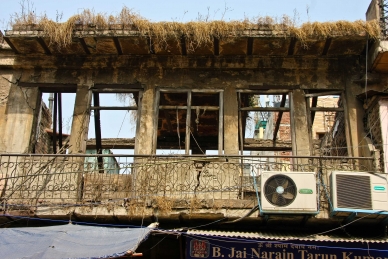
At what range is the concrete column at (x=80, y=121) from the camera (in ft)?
34.7

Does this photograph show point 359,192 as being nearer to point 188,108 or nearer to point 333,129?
point 188,108

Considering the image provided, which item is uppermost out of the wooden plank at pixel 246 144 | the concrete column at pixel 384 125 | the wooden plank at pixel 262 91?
the wooden plank at pixel 262 91

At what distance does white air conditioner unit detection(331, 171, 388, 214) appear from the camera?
28.6 ft

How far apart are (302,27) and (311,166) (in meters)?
2.77

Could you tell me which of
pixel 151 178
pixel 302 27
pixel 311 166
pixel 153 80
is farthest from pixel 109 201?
pixel 302 27

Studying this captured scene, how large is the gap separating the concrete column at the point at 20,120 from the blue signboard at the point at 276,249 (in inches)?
159

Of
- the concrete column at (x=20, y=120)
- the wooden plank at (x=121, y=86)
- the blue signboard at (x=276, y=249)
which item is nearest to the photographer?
the blue signboard at (x=276, y=249)

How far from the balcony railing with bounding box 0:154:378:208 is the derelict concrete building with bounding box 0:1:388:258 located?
0.03m

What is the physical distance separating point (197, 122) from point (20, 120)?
3.69m

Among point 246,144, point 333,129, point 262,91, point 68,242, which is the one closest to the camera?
point 68,242

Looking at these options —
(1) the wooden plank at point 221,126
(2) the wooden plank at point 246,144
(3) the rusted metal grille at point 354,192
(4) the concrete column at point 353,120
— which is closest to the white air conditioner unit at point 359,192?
(3) the rusted metal grille at point 354,192

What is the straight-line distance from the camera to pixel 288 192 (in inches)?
349

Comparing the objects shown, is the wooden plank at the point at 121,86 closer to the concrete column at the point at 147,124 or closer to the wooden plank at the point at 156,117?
the concrete column at the point at 147,124

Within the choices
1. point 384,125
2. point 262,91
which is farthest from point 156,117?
point 384,125
